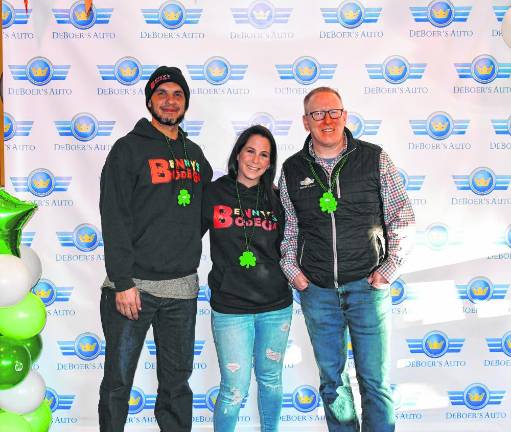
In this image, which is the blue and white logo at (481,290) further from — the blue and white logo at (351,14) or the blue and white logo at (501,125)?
the blue and white logo at (351,14)

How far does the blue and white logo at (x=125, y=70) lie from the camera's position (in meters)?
2.91

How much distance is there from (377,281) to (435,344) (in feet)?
3.27

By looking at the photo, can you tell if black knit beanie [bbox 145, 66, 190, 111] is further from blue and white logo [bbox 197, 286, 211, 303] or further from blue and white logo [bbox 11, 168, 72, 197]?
blue and white logo [bbox 197, 286, 211, 303]

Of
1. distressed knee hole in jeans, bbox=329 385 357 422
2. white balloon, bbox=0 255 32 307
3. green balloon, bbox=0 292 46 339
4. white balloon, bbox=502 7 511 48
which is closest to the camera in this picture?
white balloon, bbox=0 255 32 307

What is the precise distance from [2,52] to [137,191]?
1.32m

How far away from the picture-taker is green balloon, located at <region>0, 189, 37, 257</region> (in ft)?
6.74

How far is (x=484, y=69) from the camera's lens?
291 centimetres

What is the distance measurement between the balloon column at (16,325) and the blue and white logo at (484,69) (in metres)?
2.28

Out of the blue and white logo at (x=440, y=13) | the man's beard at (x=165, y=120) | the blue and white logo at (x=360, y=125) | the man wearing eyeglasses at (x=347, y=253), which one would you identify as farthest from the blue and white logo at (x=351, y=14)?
the man's beard at (x=165, y=120)

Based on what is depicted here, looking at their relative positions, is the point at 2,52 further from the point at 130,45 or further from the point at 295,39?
the point at 295,39

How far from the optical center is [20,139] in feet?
9.62

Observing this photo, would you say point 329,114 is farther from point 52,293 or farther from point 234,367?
point 52,293

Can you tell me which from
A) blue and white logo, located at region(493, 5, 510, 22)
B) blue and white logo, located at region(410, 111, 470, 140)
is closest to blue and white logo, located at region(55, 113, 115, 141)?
blue and white logo, located at region(410, 111, 470, 140)

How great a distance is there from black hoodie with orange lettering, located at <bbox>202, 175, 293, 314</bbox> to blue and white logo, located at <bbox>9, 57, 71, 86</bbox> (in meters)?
1.21
